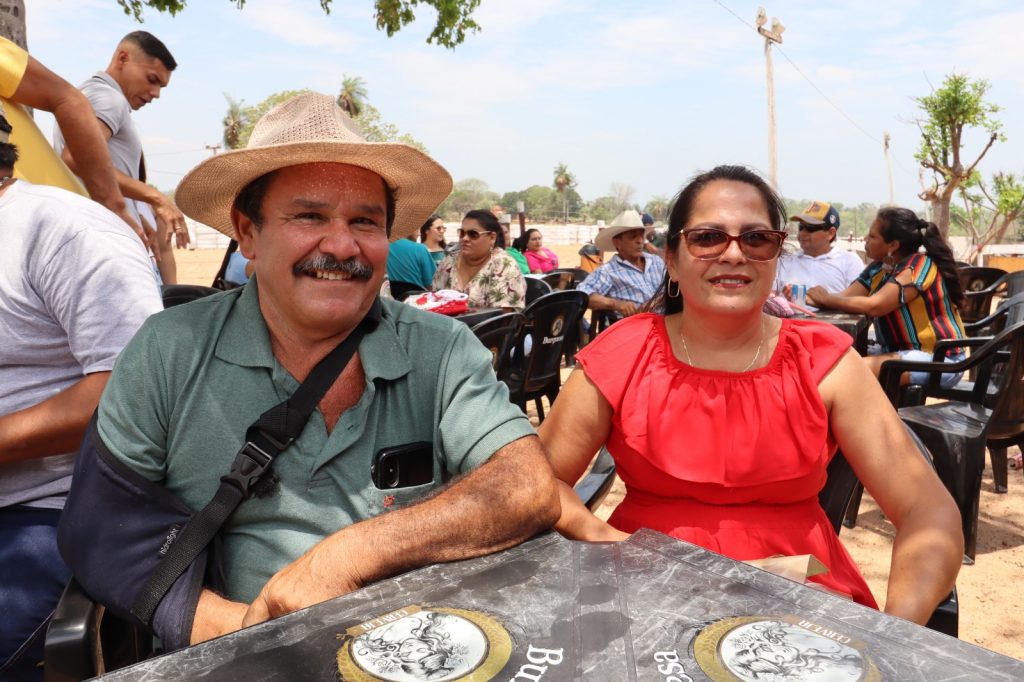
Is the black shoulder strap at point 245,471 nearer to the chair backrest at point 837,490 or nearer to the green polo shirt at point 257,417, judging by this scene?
the green polo shirt at point 257,417

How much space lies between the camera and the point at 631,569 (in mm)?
1315

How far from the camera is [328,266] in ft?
6.12

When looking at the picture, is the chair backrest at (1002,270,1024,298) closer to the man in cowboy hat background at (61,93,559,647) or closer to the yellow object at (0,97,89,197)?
the man in cowboy hat background at (61,93,559,647)

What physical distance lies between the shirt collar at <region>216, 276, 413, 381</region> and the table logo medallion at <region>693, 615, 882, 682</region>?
3.12 ft

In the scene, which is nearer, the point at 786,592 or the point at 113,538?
the point at 786,592

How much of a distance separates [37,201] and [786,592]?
194 cm

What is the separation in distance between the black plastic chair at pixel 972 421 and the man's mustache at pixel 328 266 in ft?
9.78

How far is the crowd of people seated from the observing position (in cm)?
159

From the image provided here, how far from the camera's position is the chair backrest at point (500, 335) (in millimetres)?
4629

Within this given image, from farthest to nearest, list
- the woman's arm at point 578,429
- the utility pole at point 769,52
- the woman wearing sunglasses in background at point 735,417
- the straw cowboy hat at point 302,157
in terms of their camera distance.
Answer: the utility pole at point 769,52 → the woman's arm at point 578,429 → the woman wearing sunglasses in background at point 735,417 → the straw cowboy hat at point 302,157

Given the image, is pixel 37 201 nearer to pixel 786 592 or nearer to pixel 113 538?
pixel 113 538

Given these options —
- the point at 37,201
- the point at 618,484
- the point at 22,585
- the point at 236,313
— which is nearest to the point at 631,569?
the point at 236,313

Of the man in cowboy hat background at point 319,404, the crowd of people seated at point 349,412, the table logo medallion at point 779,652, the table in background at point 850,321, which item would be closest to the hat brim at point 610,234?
the table in background at point 850,321

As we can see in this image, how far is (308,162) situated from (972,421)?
3.54m
